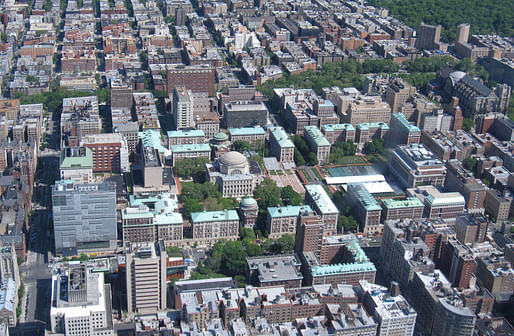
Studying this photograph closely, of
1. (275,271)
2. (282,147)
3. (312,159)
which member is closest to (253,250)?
(275,271)

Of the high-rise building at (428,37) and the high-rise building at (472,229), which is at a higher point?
the high-rise building at (428,37)

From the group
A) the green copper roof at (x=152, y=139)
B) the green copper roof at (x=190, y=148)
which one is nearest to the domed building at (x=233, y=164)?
the green copper roof at (x=190, y=148)

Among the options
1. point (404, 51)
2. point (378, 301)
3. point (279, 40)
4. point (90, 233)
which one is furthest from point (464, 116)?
point (90, 233)

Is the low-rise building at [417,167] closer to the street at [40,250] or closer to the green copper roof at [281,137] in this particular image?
the green copper roof at [281,137]

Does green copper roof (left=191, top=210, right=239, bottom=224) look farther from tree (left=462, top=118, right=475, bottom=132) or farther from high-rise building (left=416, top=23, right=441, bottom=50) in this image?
high-rise building (left=416, top=23, right=441, bottom=50)

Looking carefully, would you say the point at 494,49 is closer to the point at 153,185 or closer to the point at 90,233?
the point at 153,185

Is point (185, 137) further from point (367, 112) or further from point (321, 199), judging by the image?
point (367, 112)

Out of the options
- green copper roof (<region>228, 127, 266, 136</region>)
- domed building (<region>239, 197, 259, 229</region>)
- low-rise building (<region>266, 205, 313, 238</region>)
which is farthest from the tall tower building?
domed building (<region>239, 197, 259, 229</region>)
